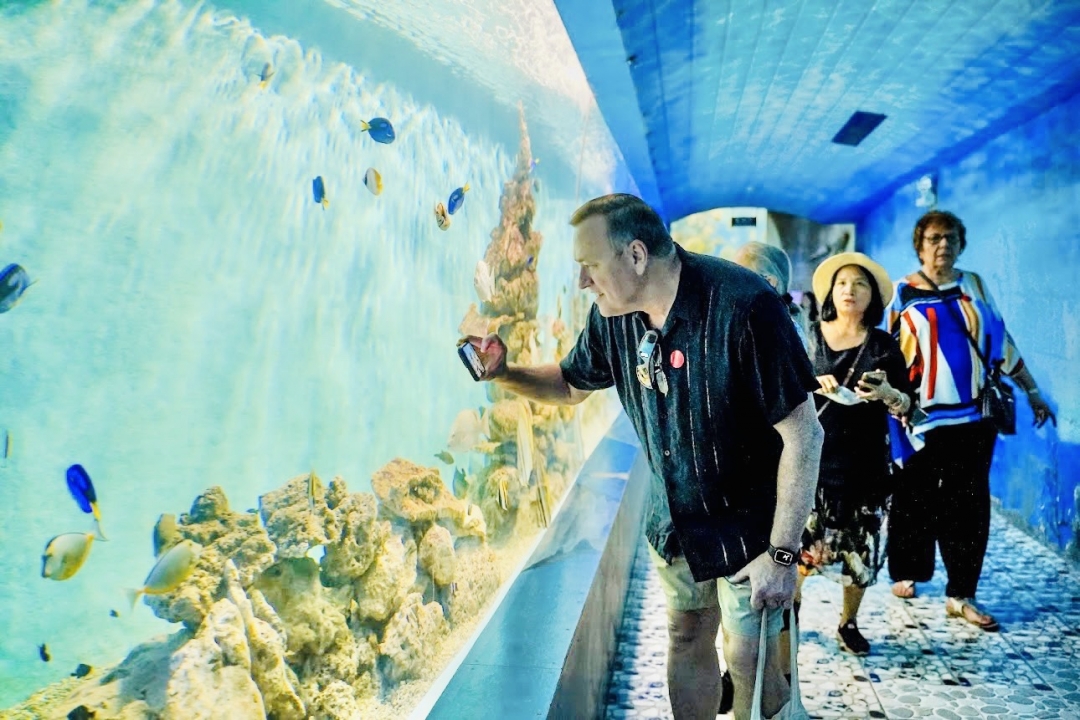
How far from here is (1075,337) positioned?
5301 mm

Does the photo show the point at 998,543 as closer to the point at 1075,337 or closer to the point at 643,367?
the point at 1075,337

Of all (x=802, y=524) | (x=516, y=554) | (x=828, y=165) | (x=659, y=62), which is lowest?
(x=516, y=554)

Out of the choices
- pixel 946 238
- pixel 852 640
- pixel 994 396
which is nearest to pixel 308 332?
pixel 852 640

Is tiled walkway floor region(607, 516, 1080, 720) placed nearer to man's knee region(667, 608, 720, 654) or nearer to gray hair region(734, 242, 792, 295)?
man's knee region(667, 608, 720, 654)

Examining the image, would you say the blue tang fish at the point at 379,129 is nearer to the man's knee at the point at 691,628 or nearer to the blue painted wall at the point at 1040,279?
the man's knee at the point at 691,628

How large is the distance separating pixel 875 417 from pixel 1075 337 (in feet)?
10.5

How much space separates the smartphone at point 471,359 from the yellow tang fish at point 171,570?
1.02m

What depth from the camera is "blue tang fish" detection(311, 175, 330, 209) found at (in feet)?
5.74

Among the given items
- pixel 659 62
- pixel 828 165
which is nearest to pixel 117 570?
pixel 659 62

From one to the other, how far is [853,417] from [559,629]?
1747 mm

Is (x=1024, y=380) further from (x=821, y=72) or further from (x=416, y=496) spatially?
(x=416, y=496)

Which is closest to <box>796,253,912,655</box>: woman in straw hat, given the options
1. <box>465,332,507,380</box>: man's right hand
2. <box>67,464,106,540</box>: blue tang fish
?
<box>465,332,507,380</box>: man's right hand

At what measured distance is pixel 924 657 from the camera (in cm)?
354

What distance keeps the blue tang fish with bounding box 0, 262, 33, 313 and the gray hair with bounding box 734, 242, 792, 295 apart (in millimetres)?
2823
